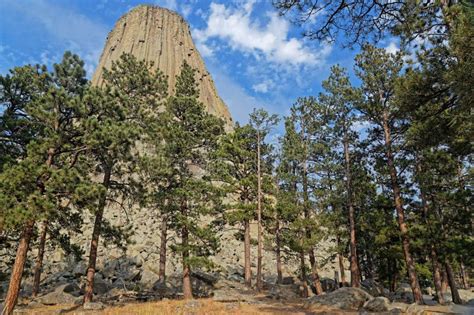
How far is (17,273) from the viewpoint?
1170 cm

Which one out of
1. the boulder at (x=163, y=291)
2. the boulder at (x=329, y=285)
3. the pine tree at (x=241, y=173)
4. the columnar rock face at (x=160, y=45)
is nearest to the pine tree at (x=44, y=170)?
the boulder at (x=163, y=291)

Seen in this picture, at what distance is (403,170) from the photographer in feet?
57.8

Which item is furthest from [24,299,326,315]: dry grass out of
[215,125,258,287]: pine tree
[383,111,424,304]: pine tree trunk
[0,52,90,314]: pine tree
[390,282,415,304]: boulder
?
[390,282,415,304]: boulder

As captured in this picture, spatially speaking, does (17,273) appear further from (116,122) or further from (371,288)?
(371,288)

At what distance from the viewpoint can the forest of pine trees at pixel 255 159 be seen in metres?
10.3

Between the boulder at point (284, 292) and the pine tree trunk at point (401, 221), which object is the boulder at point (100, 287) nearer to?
the boulder at point (284, 292)

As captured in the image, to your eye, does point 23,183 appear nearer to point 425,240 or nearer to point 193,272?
point 193,272

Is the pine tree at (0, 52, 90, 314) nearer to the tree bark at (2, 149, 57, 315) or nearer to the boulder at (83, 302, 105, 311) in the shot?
the tree bark at (2, 149, 57, 315)

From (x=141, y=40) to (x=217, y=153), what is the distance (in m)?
74.6

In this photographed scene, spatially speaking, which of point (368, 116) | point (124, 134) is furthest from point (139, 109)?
point (368, 116)

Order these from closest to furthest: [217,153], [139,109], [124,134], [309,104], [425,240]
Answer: [124,134], [425,240], [139,109], [217,153], [309,104]

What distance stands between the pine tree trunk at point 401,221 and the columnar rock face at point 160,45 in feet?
206

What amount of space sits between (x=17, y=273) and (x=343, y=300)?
44.3 ft

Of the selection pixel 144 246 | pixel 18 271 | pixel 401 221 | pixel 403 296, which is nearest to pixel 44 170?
pixel 18 271
